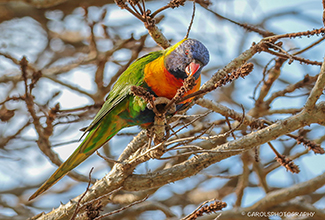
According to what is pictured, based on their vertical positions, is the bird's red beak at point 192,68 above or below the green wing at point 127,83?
below

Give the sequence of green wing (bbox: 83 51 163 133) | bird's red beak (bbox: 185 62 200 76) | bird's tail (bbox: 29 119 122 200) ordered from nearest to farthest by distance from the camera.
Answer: bird's red beak (bbox: 185 62 200 76) < green wing (bbox: 83 51 163 133) < bird's tail (bbox: 29 119 122 200)

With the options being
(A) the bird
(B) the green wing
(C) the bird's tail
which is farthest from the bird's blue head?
(C) the bird's tail

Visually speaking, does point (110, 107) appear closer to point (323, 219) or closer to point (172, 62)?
point (172, 62)

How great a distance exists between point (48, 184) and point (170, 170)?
3.50ft

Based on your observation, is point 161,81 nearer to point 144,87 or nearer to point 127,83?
point 144,87

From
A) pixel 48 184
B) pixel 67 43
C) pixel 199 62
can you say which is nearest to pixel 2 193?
pixel 48 184

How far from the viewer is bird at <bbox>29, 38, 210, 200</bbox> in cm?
240

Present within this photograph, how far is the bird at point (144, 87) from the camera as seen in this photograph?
2.40m

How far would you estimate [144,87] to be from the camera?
2525mm

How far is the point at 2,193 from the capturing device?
426cm

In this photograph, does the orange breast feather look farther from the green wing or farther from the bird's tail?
the bird's tail

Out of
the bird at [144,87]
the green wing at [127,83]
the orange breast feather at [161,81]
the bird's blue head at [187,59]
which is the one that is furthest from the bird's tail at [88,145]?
the bird's blue head at [187,59]

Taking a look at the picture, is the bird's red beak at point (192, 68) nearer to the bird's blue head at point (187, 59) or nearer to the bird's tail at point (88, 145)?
the bird's blue head at point (187, 59)

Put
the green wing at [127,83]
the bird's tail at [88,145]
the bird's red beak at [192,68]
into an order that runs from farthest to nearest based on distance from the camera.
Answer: the bird's tail at [88,145]
the green wing at [127,83]
the bird's red beak at [192,68]
